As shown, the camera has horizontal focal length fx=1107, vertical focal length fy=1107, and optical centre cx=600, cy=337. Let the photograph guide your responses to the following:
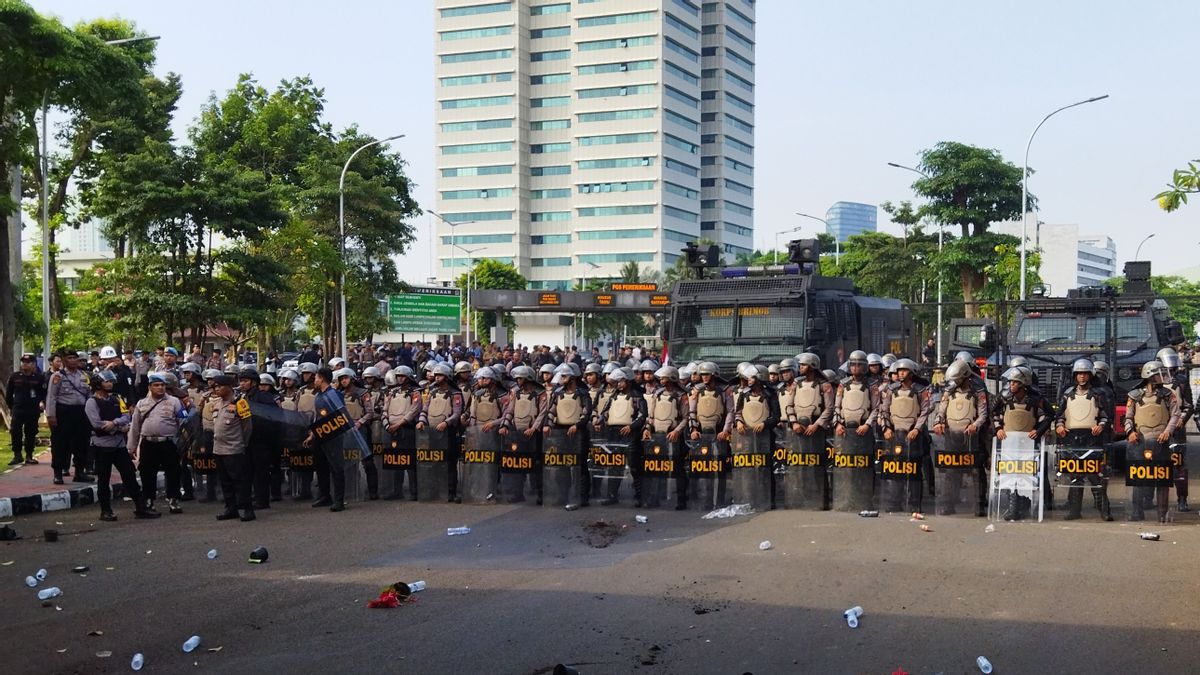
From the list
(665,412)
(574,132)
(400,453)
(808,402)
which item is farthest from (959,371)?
(574,132)

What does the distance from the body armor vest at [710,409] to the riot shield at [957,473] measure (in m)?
2.54

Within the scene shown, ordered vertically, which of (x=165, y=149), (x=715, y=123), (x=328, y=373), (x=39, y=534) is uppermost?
(x=715, y=123)

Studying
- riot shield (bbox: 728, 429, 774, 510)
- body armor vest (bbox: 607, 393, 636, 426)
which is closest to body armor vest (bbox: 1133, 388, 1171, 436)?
riot shield (bbox: 728, 429, 774, 510)

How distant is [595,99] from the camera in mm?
115125

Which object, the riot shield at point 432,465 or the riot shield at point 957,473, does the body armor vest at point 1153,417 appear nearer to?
the riot shield at point 957,473

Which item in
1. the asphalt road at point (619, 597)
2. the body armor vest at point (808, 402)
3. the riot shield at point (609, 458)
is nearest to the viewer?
the asphalt road at point (619, 597)

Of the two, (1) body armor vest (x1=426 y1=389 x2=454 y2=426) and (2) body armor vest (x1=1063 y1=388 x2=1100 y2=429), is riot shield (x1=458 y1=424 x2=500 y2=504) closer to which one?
(1) body armor vest (x1=426 y1=389 x2=454 y2=426)

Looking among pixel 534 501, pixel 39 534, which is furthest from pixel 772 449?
pixel 39 534

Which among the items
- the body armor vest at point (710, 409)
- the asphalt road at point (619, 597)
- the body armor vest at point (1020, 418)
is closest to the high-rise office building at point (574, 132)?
the body armor vest at point (710, 409)

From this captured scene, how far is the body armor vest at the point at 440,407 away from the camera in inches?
555

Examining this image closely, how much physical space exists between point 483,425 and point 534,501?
115 cm

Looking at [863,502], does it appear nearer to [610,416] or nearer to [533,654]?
[610,416]

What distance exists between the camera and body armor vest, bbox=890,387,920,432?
40.9ft

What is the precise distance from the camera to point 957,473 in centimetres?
1226
